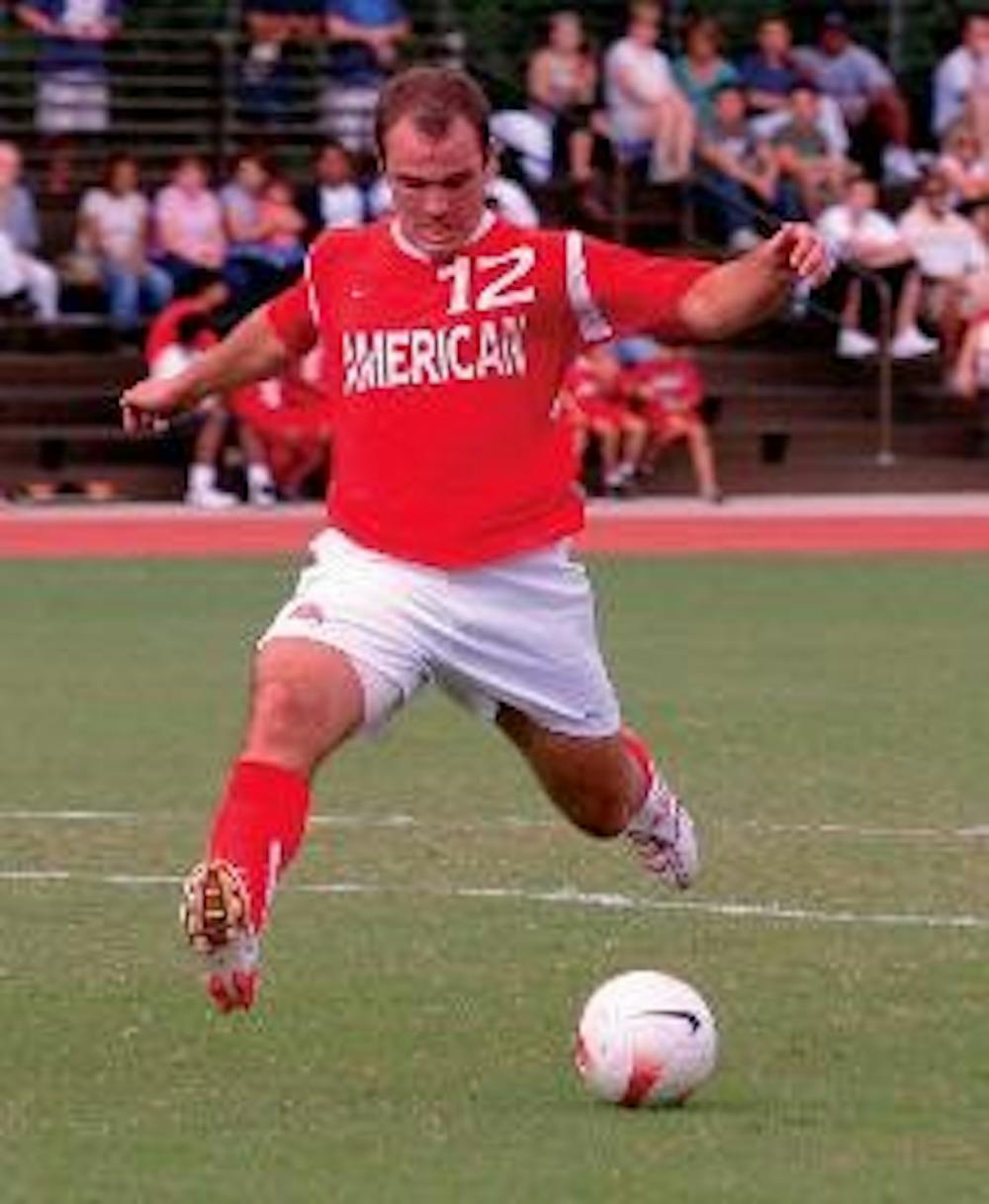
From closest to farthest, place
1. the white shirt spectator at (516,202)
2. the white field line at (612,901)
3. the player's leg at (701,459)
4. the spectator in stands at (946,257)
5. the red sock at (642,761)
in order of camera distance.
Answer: the red sock at (642,761) < the white field line at (612,901) < the white shirt spectator at (516,202) < the player's leg at (701,459) < the spectator in stands at (946,257)

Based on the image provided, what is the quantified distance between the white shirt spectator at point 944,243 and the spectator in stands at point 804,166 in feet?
2.17

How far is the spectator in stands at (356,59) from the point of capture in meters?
35.2

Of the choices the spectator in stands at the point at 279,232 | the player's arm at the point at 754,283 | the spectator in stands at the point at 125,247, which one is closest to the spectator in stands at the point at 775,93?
the spectator in stands at the point at 279,232

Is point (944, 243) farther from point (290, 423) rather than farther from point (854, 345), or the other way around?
point (290, 423)

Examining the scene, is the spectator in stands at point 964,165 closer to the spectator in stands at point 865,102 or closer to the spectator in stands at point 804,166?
the spectator in stands at point 865,102

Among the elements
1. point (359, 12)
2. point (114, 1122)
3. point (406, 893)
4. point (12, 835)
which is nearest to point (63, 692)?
point (12, 835)

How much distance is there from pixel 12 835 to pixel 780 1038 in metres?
4.53

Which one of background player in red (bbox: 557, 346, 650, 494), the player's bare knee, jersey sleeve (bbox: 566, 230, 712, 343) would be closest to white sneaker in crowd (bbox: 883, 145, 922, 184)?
background player in red (bbox: 557, 346, 650, 494)

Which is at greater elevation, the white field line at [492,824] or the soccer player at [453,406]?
the soccer player at [453,406]

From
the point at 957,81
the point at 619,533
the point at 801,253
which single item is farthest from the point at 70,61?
the point at 801,253

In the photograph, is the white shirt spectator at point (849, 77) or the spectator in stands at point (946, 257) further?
the white shirt spectator at point (849, 77)

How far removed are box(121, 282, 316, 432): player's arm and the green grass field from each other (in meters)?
1.41

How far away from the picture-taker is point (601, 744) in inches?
415

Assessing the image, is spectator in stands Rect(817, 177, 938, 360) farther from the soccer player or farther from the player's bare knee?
the soccer player
